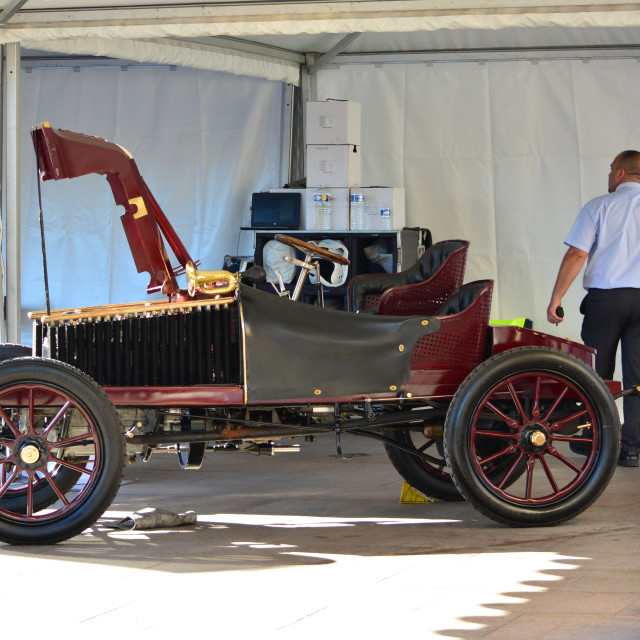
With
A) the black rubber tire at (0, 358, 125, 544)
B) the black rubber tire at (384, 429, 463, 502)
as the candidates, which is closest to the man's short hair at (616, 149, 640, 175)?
the black rubber tire at (384, 429, 463, 502)

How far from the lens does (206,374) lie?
4.25m

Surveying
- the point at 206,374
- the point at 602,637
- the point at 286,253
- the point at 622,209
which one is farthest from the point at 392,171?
the point at 602,637

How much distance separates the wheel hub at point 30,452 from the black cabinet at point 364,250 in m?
5.20

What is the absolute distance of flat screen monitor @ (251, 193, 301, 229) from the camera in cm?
915

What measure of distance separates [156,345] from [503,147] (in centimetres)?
606

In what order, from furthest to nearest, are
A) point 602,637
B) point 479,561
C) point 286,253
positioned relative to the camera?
1. point 286,253
2. point 479,561
3. point 602,637

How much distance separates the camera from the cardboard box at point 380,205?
9.07m

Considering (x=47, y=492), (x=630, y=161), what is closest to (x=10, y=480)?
(x=47, y=492)

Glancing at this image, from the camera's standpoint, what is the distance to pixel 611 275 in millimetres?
6102

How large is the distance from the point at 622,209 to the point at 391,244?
10.4 feet

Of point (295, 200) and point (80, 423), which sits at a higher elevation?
point (295, 200)

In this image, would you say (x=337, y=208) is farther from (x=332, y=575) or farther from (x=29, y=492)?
(x=332, y=575)

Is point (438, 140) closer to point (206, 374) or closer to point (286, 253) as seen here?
point (286, 253)

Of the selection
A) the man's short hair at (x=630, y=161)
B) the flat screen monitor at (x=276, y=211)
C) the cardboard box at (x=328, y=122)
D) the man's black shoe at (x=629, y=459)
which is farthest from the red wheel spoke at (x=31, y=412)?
the cardboard box at (x=328, y=122)
